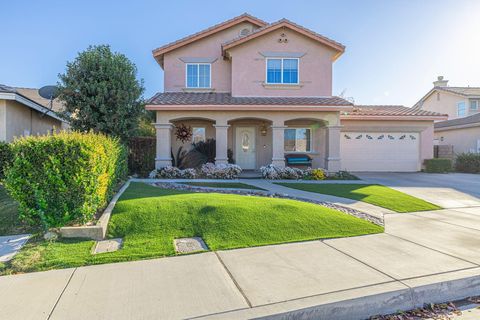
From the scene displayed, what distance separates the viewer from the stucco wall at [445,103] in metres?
28.7

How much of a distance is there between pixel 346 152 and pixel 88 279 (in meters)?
16.3

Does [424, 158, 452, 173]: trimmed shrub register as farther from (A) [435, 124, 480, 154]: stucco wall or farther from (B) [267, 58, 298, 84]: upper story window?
(B) [267, 58, 298, 84]: upper story window

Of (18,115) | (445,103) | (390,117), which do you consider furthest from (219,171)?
(445,103)

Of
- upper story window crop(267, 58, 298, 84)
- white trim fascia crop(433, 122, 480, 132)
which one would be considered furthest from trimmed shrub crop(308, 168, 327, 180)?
white trim fascia crop(433, 122, 480, 132)

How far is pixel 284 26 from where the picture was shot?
52.0 ft

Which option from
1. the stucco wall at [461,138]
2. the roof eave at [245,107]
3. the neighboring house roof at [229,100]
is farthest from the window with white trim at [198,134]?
the stucco wall at [461,138]

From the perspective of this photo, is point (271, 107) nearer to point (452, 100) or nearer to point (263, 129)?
point (263, 129)

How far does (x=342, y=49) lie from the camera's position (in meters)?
16.1

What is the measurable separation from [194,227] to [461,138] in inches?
978

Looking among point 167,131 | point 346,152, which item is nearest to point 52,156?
point 167,131

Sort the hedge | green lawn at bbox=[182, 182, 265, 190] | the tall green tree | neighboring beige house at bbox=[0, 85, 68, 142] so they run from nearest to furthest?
the hedge → green lawn at bbox=[182, 182, 265, 190] → neighboring beige house at bbox=[0, 85, 68, 142] → the tall green tree

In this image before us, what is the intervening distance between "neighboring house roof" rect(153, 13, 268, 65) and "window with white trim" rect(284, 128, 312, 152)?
6438 millimetres

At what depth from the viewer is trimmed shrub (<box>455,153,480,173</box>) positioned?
19175mm

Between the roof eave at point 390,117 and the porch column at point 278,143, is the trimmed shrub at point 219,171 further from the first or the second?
the roof eave at point 390,117
